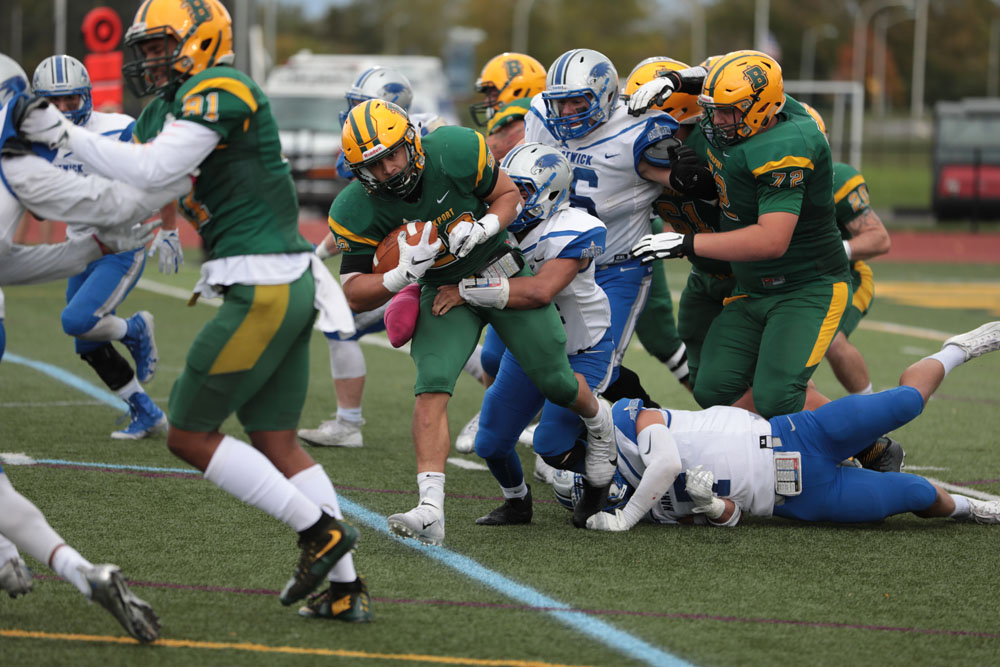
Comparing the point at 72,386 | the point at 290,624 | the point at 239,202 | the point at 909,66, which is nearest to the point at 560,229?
the point at 239,202

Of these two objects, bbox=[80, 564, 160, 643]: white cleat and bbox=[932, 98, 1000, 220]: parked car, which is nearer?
bbox=[80, 564, 160, 643]: white cleat

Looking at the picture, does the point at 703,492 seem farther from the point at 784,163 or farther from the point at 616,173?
the point at 616,173

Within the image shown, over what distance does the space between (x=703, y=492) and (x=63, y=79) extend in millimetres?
3714

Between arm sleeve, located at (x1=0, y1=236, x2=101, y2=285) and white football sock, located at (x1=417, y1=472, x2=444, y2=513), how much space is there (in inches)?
52.8

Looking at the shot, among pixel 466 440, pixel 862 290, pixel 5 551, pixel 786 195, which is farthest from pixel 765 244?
Answer: pixel 5 551

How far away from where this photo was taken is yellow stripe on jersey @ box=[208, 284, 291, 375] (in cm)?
380

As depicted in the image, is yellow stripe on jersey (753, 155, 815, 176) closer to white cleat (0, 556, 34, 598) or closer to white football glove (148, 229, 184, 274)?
white football glove (148, 229, 184, 274)

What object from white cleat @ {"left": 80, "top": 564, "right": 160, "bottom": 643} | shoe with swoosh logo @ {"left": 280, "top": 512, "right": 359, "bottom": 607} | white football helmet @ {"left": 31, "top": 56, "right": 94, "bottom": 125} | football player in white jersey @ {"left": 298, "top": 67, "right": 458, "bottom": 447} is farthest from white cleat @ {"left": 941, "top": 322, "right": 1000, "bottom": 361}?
white football helmet @ {"left": 31, "top": 56, "right": 94, "bottom": 125}

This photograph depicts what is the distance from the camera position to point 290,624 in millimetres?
3855

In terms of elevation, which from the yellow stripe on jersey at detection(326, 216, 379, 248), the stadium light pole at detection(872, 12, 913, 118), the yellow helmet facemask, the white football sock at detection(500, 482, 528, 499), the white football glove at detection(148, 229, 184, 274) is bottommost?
the stadium light pole at detection(872, 12, 913, 118)

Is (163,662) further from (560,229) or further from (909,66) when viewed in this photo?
(909,66)

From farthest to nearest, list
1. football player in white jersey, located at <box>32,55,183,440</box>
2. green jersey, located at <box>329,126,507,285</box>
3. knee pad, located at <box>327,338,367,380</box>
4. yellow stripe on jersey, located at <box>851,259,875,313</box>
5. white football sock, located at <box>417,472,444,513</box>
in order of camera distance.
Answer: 1. yellow stripe on jersey, located at <box>851,259,875,313</box>
2. knee pad, located at <box>327,338,367,380</box>
3. football player in white jersey, located at <box>32,55,183,440</box>
4. green jersey, located at <box>329,126,507,285</box>
5. white football sock, located at <box>417,472,444,513</box>

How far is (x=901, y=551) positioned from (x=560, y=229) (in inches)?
67.7

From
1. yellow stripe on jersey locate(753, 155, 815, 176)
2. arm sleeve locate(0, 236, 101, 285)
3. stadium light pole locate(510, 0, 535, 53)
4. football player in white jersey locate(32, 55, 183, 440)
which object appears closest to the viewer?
arm sleeve locate(0, 236, 101, 285)
